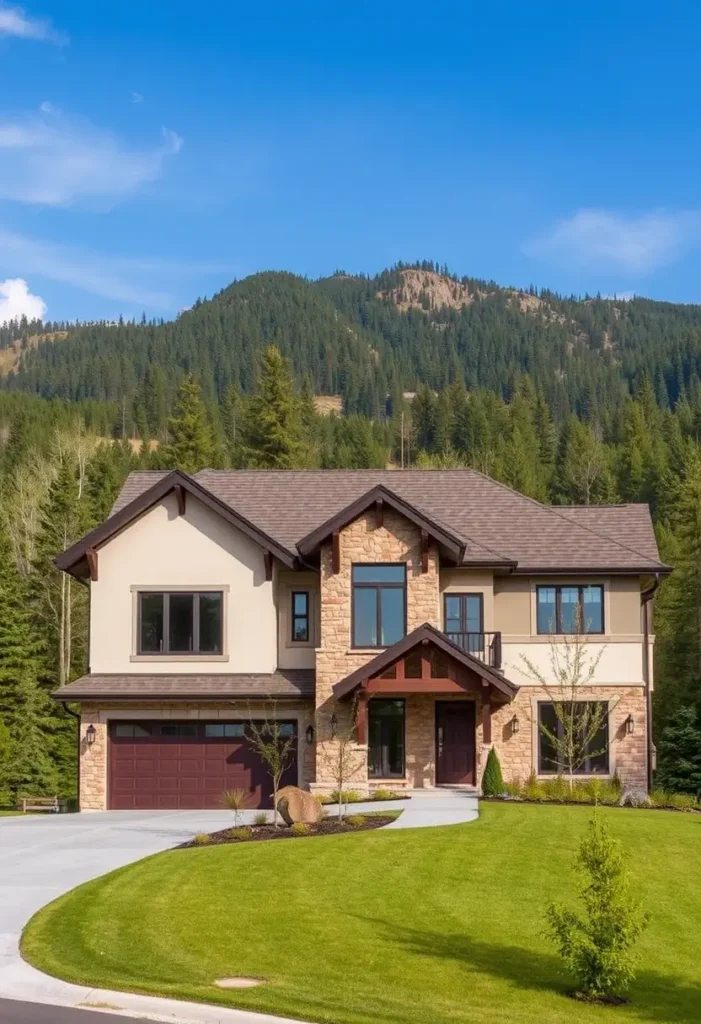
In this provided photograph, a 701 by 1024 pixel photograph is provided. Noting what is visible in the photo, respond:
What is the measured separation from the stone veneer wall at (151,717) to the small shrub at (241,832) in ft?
25.6

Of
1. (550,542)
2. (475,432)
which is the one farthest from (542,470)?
(550,542)

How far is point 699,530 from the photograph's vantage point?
179ft

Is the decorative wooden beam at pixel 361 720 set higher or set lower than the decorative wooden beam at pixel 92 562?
lower

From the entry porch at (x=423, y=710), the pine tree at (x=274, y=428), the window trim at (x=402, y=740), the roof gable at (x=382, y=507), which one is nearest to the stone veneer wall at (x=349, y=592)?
the roof gable at (x=382, y=507)

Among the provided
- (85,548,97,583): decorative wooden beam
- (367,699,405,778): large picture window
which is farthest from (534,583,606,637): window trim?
(85,548,97,583): decorative wooden beam

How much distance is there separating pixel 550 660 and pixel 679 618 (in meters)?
27.9

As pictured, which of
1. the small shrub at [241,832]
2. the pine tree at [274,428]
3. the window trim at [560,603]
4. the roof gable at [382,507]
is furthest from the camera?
the pine tree at [274,428]

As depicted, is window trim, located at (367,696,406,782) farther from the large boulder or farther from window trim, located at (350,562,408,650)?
the large boulder

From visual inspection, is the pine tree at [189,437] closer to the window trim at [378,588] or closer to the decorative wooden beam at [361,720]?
the window trim at [378,588]

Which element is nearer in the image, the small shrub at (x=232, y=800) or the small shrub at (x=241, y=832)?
the small shrub at (x=241, y=832)

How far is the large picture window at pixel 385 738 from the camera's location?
101 ft

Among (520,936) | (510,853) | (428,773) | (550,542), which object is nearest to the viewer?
(520,936)

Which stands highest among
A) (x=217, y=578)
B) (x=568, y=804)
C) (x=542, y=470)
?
(x=542, y=470)

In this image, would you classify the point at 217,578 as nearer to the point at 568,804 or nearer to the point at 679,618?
the point at 568,804
